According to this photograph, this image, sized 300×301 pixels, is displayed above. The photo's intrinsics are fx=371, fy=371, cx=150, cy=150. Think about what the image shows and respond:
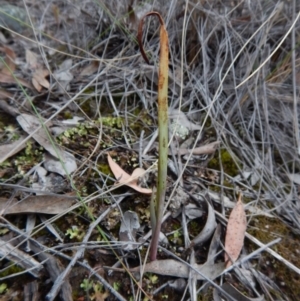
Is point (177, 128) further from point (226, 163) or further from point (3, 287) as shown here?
point (3, 287)

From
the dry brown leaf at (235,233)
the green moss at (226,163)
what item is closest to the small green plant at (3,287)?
the dry brown leaf at (235,233)

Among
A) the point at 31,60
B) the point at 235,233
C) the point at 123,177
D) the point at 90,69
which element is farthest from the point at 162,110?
the point at 31,60

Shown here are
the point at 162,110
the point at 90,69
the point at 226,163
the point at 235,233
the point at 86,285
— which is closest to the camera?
the point at 162,110

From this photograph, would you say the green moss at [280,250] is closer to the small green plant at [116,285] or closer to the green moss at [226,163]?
the green moss at [226,163]

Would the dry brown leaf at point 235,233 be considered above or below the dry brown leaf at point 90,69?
below

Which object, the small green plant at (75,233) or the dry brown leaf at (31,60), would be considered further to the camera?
the dry brown leaf at (31,60)

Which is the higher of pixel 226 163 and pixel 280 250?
pixel 226 163
